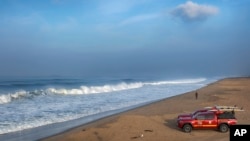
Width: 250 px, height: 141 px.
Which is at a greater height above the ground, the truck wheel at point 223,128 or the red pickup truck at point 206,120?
the red pickup truck at point 206,120

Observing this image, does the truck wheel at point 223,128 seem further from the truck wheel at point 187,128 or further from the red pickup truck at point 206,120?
the truck wheel at point 187,128

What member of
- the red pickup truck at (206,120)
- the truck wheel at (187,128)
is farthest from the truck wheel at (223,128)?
the truck wheel at (187,128)

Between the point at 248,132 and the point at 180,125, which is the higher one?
the point at 248,132

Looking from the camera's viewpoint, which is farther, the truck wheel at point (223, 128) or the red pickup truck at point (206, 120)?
the red pickup truck at point (206, 120)

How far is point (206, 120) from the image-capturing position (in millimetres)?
19547

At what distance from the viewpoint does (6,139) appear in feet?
58.3

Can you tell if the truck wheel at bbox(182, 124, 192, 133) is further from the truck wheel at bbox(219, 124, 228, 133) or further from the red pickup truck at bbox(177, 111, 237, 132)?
the truck wheel at bbox(219, 124, 228, 133)

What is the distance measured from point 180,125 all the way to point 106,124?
4.92 meters

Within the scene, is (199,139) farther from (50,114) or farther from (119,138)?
(50,114)

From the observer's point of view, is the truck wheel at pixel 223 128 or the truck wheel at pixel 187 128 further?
the truck wheel at pixel 187 128

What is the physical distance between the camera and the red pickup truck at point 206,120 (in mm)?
19359

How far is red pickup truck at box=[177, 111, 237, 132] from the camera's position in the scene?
63.5 ft

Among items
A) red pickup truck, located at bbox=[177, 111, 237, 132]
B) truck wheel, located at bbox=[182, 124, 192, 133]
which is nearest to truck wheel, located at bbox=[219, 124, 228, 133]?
red pickup truck, located at bbox=[177, 111, 237, 132]

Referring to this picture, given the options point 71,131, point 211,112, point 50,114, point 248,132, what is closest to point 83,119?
point 50,114
